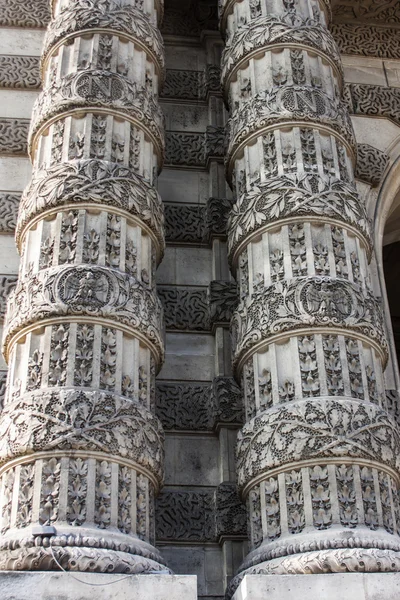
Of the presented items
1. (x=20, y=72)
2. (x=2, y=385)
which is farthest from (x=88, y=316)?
(x=20, y=72)

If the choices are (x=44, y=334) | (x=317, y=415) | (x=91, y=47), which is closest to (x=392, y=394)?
(x=317, y=415)

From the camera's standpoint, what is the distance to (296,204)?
22.0ft

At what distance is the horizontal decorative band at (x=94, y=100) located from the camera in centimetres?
709

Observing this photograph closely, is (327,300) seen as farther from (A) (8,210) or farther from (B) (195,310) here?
(A) (8,210)

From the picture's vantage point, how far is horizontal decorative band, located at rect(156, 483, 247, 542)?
21.9 feet

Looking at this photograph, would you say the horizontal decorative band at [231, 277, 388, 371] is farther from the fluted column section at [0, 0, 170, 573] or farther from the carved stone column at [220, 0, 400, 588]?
the fluted column section at [0, 0, 170, 573]

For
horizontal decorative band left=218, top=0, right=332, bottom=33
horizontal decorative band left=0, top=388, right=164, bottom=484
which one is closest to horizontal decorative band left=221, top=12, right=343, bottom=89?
horizontal decorative band left=218, top=0, right=332, bottom=33

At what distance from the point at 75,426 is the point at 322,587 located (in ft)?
5.66

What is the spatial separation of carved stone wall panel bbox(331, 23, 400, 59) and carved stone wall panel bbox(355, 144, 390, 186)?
1.38 meters

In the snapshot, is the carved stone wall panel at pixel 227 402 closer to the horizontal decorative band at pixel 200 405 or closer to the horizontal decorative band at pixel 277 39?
the horizontal decorative band at pixel 200 405

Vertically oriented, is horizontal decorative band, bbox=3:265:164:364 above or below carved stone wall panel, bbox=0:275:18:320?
below

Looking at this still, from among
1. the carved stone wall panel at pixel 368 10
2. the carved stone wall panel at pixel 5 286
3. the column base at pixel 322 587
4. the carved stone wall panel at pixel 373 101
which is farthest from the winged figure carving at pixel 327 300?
the carved stone wall panel at pixel 368 10

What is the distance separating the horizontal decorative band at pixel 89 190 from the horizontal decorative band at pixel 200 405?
4.22 ft

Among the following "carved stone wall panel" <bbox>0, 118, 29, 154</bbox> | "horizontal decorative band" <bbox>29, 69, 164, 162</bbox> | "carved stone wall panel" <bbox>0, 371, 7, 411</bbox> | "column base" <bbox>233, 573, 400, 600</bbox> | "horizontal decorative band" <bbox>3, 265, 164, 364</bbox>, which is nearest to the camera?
"column base" <bbox>233, 573, 400, 600</bbox>
